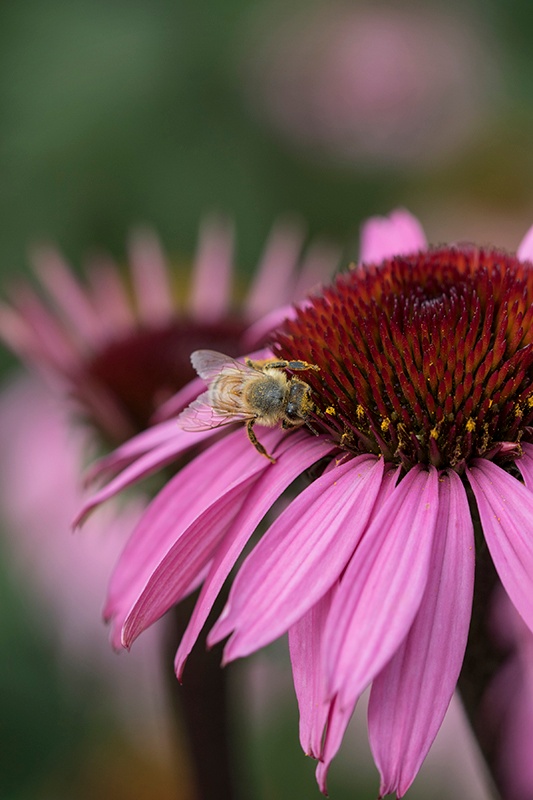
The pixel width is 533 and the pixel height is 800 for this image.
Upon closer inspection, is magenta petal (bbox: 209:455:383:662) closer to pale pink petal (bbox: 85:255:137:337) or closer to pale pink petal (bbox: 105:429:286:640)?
pale pink petal (bbox: 105:429:286:640)

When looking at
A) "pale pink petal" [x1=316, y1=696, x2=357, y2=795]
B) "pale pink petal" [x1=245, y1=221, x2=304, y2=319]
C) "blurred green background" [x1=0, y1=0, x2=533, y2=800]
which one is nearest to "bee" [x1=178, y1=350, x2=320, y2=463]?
"pale pink petal" [x1=316, y1=696, x2=357, y2=795]

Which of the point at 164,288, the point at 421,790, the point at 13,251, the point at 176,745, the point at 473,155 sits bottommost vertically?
the point at 421,790

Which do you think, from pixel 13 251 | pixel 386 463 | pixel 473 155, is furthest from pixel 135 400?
pixel 473 155

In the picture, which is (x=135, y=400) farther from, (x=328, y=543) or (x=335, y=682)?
(x=335, y=682)

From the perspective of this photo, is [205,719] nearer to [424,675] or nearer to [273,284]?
[424,675]

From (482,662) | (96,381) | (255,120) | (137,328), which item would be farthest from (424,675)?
(255,120)
